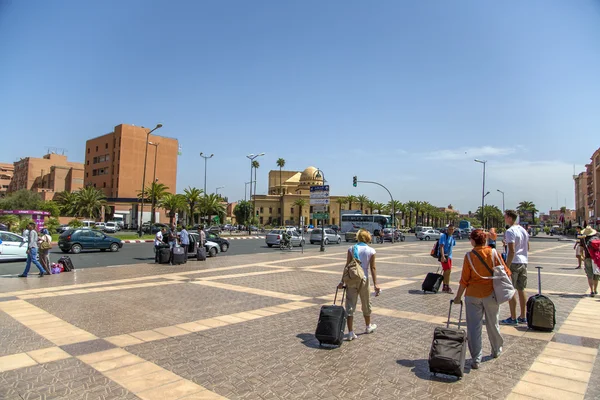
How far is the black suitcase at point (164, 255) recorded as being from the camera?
17547 millimetres

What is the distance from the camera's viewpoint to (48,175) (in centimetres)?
10269

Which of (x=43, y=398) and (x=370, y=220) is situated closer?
(x=43, y=398)

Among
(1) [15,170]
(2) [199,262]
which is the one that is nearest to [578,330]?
(2) [199,262]

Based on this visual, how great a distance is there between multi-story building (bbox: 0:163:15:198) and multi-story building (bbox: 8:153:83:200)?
1414mm

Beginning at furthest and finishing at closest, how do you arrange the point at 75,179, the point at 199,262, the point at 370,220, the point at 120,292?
the point at 75,179
the point at 370,220
the point at 199,262
the point at 120,292

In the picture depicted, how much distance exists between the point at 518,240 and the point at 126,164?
3166 inches

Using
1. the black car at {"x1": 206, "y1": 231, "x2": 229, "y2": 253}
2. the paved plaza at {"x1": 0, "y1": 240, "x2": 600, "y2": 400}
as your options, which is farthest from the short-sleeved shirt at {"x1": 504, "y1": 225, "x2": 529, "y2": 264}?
the black car at {"x1": 206, "y1": 231, "x2": 229, "y2": 253}

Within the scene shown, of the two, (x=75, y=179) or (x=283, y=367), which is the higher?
(x=75, y=179)

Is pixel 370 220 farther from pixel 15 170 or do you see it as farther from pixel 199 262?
pixel 15 170

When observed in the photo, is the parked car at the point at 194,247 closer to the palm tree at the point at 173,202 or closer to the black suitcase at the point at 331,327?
the black suitcase at the point at 331,327

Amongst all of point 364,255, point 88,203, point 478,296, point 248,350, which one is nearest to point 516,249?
point 478,296

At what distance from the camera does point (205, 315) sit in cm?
779

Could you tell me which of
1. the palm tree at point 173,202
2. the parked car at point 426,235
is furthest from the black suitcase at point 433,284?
the palm tree at point 173,202

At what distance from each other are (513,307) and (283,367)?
14.4 feet
